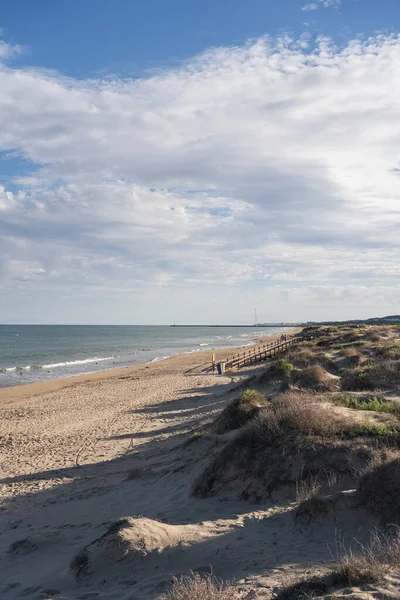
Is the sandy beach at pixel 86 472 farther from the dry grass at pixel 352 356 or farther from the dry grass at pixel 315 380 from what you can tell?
the dry grass at pixel 352 356

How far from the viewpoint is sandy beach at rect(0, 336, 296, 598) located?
7.02 m

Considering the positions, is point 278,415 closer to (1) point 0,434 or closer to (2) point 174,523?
(2) point 174,523

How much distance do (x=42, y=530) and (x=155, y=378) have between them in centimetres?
2757

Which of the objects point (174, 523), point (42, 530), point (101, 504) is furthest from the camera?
point (101, 504)

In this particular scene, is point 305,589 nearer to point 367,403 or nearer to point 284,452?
point 284,452

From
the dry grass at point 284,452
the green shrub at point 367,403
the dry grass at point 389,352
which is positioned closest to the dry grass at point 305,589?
the dry grass at point 284,452

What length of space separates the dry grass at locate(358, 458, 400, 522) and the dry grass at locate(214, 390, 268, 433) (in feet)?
15.3

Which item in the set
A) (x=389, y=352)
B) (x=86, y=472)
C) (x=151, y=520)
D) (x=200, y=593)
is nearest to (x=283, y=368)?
(x=389, y=352)

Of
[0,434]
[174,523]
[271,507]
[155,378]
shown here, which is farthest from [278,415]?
[155,378]

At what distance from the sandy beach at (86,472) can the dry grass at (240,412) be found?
1103mm

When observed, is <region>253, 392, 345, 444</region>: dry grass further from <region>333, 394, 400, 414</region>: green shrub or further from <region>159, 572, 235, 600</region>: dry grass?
<region>159, 572, 235, 600</region>: dry grass

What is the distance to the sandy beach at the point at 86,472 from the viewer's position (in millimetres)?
7020

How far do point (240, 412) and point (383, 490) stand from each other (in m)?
5.42

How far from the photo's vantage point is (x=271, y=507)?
7.18 m
